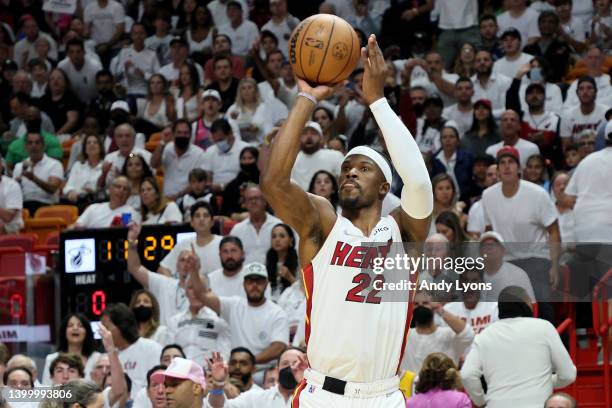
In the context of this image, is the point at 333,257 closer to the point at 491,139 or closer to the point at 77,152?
the point at 491,139

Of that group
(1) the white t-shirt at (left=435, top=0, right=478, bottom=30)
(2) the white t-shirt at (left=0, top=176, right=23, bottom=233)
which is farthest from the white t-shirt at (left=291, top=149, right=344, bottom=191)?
(1) the white t-shirt at (left=435, top=0, right=478, bottom=30)

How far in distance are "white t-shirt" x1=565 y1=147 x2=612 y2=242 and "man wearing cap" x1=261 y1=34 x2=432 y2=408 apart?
5610mm

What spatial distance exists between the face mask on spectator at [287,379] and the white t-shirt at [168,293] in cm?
283

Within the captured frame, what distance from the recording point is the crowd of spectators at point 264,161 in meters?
10.4

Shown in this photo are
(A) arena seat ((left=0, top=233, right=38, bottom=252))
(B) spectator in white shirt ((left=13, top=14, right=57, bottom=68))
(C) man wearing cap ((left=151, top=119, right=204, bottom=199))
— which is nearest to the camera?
(A) arena seat ((left=0, top=233, right=38, bottom=252))

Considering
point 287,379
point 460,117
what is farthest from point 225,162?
point 287,379

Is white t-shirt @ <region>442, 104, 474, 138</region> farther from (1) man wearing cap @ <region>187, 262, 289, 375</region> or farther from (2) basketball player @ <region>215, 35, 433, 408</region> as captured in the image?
(2) basketball player @ <region>215, 35, 433, 408</region>

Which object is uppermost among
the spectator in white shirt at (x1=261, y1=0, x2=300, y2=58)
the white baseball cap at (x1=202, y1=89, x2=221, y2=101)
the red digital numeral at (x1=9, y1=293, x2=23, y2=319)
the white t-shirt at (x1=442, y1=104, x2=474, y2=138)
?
the spectator in white shirt at (x1=261, y1=0, x2=300, y2=58)

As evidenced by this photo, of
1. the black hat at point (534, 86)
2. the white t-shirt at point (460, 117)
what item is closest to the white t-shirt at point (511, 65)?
the white t-shirt at point (460, 117)

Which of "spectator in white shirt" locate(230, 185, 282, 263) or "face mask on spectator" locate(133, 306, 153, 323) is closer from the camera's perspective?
"face mask on spectator" locate(133, 306, 153, 323)

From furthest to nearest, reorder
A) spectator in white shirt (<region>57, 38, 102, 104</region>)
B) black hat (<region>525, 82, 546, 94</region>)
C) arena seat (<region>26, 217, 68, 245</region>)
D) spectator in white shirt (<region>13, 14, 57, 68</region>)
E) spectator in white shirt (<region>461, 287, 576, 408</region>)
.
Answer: spectator in white shirt (<region>13, 14, 57, 68</region>), spectator in white shirt (<region>57, 38, 102, 104</region>), arena seat (<region>26, 217, 68, 245</region>), black hat (<region>525, 82, 546, 94</region>), spectator in white shirt (<region>461, 287, 576, 408</region>)

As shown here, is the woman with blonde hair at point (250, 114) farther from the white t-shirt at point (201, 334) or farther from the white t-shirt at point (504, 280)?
the white t-shirt at point (504, 280)

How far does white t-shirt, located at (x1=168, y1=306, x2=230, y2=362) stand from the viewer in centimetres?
1215

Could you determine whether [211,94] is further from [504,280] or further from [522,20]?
[504,280]
